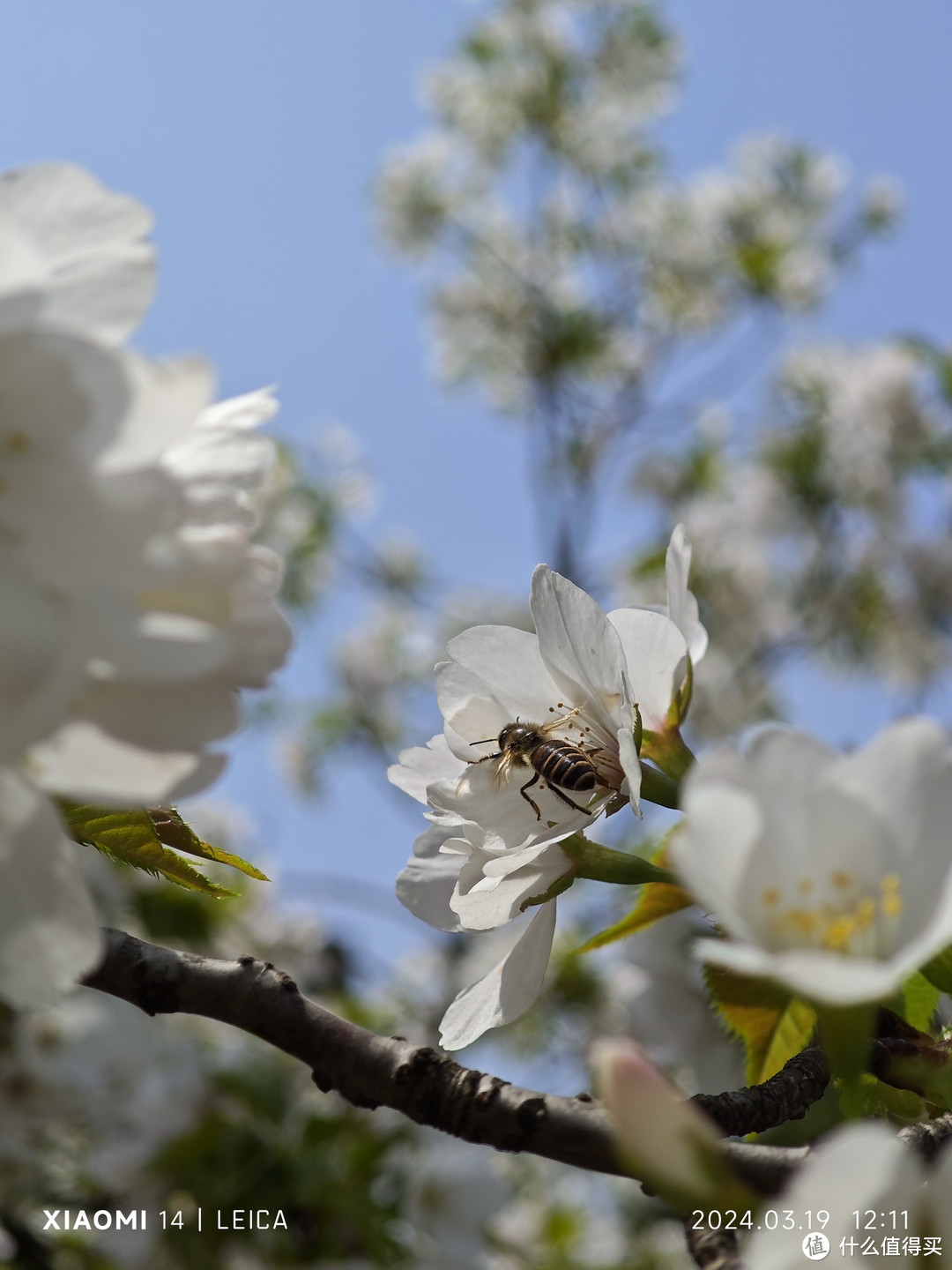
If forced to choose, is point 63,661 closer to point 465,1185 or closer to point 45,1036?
point 465,1185

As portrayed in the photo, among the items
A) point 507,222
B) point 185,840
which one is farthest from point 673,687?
point 507,222

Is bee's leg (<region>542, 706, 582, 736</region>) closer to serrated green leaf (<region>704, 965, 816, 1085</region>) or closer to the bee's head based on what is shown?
the bee's head

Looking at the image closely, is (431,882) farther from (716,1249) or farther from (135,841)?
(716,1249)

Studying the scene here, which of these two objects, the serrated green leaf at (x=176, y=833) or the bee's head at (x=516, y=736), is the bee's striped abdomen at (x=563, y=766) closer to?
the bee's head at (x=516, y=736)

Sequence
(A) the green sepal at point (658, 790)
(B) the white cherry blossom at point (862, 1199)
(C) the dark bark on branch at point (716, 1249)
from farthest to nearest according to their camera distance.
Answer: (A) the green sepal at point (658, 790)
(C) the dark bark on branch at point (716, 1249)
(B) the white cherry blossom at point (862, 1199)

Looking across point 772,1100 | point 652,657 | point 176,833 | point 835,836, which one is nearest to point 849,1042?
point 835,836

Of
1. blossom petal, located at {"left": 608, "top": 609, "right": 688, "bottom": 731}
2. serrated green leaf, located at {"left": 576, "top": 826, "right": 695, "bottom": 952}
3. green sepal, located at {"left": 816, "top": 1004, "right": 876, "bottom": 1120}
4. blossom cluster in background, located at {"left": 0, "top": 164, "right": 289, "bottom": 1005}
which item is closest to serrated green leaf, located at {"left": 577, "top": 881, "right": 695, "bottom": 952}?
serrated green leaf, located at {"left": 576, "top": 826, "right": 695, "bottom": 952}

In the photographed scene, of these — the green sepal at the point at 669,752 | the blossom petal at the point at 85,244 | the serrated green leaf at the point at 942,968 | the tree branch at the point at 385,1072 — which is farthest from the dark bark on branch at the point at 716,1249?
the blossom petal at the point at 85,244
